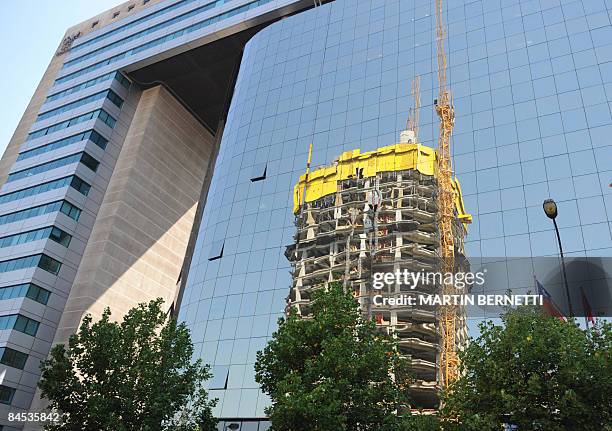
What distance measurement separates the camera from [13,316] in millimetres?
56938

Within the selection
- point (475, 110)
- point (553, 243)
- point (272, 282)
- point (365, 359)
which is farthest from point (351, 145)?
point (365, 359)

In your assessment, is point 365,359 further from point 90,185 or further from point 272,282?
point 90,185

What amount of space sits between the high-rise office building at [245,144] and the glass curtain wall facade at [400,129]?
0.16 meters

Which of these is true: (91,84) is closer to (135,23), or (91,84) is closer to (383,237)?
(135,23)

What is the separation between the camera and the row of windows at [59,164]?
6875 centimetres

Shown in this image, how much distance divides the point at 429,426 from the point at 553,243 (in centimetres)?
1929

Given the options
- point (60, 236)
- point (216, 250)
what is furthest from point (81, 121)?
point (216, 250)

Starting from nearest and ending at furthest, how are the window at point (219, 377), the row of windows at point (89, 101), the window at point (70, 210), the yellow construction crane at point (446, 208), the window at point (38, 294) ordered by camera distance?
the yellow construction crane at point (446, 208) < the window at point (219, 377) < the window at point (38, 294) < the window at point (70, 210) < the row of windows at point (89, 101)

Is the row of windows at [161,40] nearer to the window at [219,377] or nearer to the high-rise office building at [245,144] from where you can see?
the high-rise office building at [245,144]

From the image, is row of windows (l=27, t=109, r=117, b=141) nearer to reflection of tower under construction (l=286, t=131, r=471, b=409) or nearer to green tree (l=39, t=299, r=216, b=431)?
reflection of tower under construction (l=286, t=131, r=471, b=409)

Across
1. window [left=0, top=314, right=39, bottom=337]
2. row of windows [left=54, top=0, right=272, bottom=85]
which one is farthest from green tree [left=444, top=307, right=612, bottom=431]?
row of windows [left=54, top=0, right=272, bottom=85]

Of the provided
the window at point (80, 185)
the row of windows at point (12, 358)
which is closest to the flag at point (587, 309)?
the row of windows at point (12, 358)

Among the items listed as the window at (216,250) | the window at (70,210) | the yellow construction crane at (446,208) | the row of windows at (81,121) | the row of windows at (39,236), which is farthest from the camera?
the row of windows at (81,121)

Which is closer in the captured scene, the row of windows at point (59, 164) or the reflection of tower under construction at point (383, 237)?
the reflection of tower under construction at point (383, 237)
